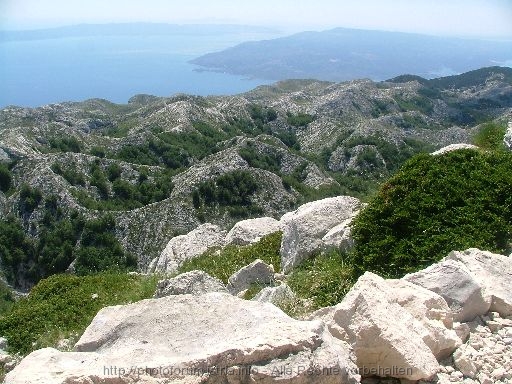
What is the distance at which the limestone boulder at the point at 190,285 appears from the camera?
1164cm

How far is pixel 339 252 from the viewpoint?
1308 centimetres

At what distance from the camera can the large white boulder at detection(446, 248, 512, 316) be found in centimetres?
800

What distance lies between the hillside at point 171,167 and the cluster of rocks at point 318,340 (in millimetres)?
9944

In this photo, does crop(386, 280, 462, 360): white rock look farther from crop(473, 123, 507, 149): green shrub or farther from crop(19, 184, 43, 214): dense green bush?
crop(19, 184, 43, 214): dense green bush

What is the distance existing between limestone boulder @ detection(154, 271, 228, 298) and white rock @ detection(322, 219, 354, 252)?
310 centimetres

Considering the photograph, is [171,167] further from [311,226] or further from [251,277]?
[251,277]

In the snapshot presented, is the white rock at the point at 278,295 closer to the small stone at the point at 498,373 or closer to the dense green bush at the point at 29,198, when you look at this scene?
the small stone at the point at 498,373

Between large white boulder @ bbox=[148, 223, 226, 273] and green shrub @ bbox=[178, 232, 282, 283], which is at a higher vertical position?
green shrub @ bbox=[178, 232, 282, 283]

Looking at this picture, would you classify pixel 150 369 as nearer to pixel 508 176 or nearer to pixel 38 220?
pixel 508 176

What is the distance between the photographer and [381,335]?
20.4 feet

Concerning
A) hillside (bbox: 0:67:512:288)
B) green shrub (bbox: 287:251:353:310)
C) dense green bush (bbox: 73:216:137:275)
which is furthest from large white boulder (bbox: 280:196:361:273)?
dense green bush (bbox: 73:216:137:275)

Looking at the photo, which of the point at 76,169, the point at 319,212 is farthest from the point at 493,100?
the point at 319,212

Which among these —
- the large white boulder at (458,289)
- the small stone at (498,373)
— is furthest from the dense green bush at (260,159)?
the small stone at (498,373)

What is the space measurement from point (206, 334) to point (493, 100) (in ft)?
696
